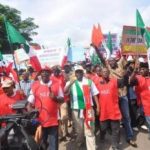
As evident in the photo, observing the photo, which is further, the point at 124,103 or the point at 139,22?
the point at 139,22

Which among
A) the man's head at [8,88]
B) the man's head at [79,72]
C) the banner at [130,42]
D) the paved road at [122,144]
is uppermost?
the banner at [130,42]

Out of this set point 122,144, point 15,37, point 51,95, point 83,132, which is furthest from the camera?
point 15,37

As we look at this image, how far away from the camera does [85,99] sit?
7871 millimetres

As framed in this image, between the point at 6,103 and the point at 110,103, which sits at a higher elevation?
the point at 6,103

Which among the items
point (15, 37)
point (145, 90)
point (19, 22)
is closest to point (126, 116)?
point (145, 90)

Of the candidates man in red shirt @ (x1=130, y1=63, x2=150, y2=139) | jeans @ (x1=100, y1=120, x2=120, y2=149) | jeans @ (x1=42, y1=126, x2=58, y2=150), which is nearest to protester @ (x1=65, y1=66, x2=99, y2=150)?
jeans @ (x1=100, y1=120, x2=120, y2=149)

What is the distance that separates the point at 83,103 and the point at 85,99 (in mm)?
86

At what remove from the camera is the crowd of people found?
6.99 meters

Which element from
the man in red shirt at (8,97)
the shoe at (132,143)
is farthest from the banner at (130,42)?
the man in red shirt at (8,97)

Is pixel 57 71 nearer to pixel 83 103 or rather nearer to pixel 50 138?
pixel 83 103

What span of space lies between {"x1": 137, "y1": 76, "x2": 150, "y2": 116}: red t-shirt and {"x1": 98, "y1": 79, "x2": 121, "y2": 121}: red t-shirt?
761 mm

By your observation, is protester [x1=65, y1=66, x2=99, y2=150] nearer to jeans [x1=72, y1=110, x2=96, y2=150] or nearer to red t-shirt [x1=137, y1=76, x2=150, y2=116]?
jeans [x1=72, y1=110, x2=96, y2=150]

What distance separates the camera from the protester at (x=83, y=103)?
25.7 feet

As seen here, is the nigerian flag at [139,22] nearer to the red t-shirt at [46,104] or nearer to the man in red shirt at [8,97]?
the red t-shirt at [46,104]
